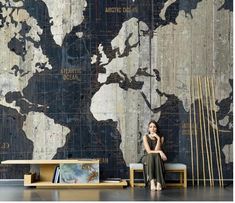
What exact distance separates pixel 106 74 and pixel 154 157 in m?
1.40

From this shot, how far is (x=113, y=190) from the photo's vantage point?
260 inches

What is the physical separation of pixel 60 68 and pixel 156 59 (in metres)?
1.39

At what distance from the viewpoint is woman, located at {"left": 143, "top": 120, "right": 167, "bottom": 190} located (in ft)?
21.9

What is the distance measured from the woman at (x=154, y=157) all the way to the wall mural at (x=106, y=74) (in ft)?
0.81

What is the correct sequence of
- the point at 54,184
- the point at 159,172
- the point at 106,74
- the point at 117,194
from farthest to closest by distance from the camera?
the point at 106,74 → the point at 54,184 → the point at 159,172 → the point at 117,194

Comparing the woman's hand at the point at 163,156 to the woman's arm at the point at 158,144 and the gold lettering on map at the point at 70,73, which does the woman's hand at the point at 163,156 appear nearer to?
the woman's arm at the point at 158,144

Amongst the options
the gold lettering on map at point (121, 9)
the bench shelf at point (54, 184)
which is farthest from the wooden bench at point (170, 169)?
the gold lettering on map at point (121, 9)

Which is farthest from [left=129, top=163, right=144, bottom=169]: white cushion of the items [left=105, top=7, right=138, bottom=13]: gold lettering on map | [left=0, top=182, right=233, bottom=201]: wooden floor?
[left=105, top=7, right=138, bottom=13]: gold lettering on map

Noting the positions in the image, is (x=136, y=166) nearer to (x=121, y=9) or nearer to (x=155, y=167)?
(x=155, y=167)

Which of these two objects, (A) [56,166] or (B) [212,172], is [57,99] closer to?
(A) [56,166]

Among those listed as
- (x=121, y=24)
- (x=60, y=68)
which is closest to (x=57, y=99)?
(x=60, y=68)

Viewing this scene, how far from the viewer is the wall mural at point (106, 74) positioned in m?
7.21

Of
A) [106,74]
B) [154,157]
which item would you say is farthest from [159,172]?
[106,74]

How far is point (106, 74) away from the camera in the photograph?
7.26 m
